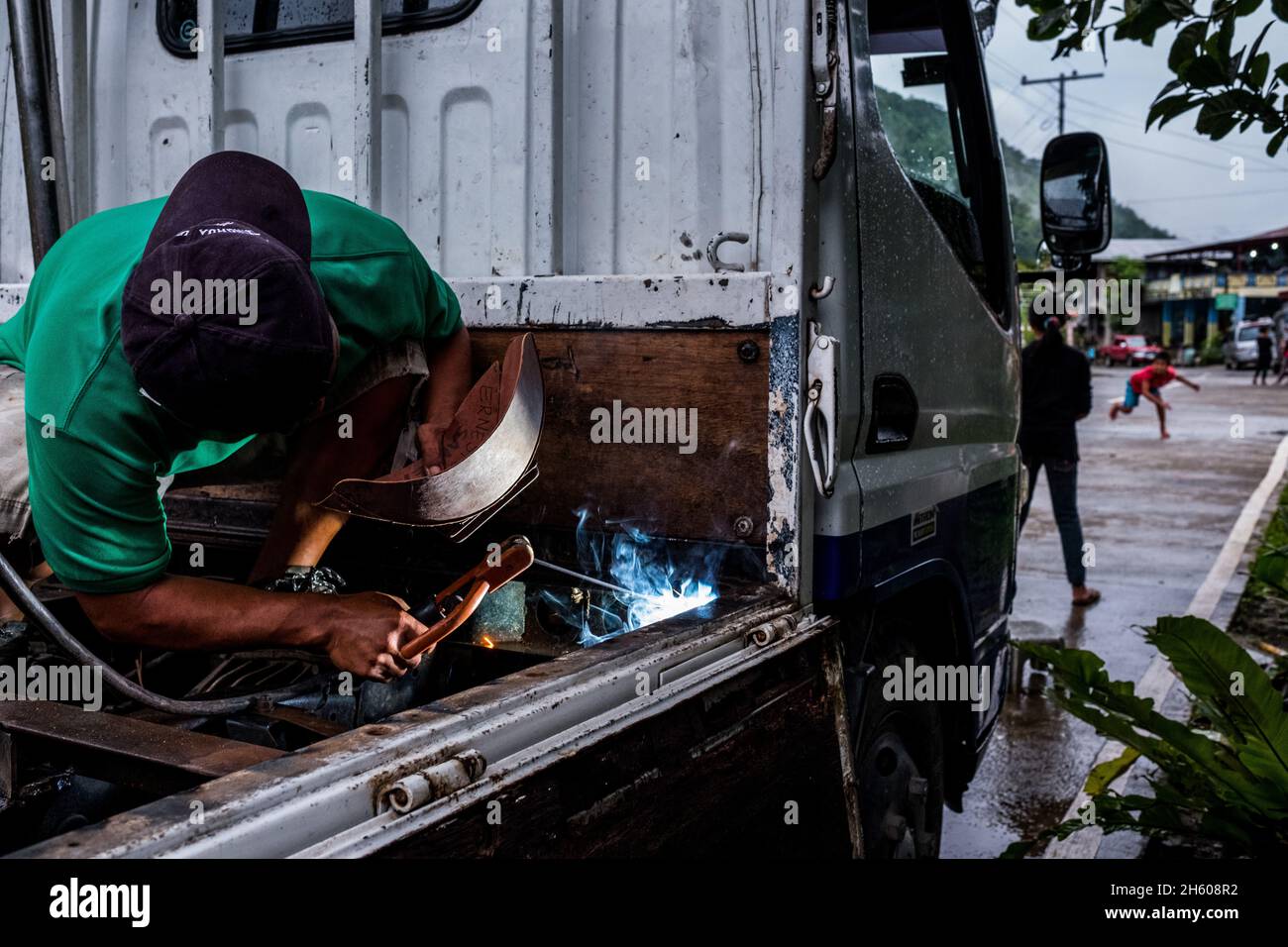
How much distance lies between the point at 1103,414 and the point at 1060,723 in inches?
737

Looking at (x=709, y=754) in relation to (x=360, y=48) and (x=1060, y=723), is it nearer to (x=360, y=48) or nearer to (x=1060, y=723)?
(x=360, y=48)

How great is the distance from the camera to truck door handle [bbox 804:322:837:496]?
7.20 ft

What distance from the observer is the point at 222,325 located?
172 cm

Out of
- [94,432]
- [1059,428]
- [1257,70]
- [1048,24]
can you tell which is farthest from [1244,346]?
[94,432]

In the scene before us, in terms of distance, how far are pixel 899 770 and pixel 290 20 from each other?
2.47 metres

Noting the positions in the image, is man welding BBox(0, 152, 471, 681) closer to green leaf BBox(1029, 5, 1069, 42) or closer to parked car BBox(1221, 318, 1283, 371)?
green leaf BBox(1029, 5, 1069, 42)

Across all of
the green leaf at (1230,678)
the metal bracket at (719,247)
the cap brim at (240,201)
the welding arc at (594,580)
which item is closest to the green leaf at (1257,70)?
the green leaf at (1230,678)

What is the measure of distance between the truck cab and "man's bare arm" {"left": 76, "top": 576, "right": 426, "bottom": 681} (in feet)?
0.53

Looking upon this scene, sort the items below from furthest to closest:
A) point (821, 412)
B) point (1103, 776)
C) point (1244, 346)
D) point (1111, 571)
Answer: point (1244, 346) → point (1111, 571) → point (1103, 776) → point (821, 412)

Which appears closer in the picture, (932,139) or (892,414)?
(892,414)

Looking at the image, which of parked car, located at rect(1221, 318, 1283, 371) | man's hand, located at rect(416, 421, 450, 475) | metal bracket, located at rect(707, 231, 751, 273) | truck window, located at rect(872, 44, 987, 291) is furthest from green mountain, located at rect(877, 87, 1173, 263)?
parked car, located at rect(1221, 318, 1283, 371)

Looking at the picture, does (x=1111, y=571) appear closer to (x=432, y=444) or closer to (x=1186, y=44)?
(x=1186, y=44)

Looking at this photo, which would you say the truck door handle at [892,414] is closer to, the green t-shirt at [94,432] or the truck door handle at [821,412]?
the truck door handle at [821,412]
